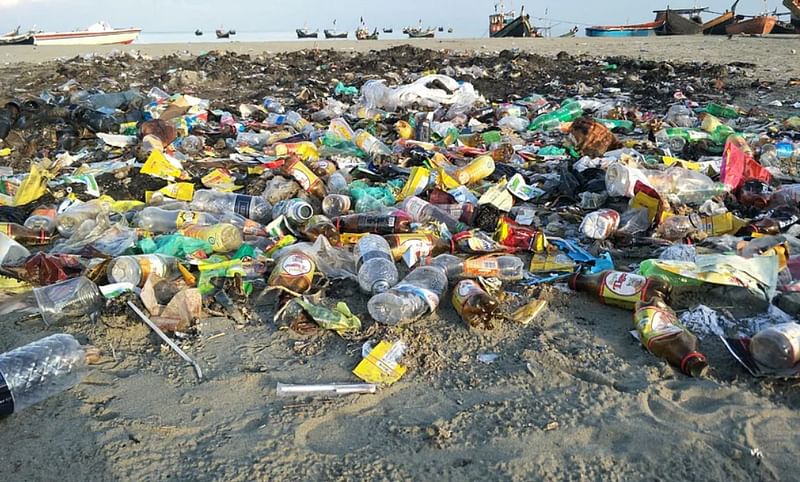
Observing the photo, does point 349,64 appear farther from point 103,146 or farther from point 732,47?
point 732,47

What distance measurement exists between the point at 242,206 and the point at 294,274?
3.96 feet

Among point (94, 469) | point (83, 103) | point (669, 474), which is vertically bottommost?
point (669, 474)

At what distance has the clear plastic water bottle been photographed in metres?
2.59

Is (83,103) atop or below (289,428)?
atop

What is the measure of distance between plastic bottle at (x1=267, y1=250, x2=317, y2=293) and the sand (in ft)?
0.94

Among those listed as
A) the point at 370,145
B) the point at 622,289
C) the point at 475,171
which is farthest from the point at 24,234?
the point at 622,289

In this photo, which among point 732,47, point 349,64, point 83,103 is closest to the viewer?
point 83,103

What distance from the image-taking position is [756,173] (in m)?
3.90

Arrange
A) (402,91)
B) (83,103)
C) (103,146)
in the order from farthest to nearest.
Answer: (402,91), (83,103), (103,146)

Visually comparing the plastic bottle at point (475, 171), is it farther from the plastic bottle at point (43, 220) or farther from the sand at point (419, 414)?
the plastic bottle at point (43, 220)

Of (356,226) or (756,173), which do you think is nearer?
(356,226)

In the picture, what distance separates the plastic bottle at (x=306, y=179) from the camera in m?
3.89

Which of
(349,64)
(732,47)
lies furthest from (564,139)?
(732,47)

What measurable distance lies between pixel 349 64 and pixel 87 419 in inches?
425
